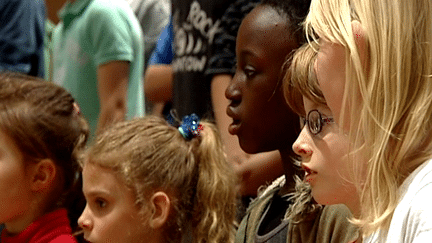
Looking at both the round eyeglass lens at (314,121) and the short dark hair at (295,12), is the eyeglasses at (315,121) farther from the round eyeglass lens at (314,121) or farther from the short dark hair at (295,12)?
the short dark hair at (295,12)

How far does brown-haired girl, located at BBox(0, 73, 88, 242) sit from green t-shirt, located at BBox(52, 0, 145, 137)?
74 cm

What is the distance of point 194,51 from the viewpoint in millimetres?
2668

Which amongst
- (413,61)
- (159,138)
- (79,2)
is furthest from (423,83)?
(79,2)

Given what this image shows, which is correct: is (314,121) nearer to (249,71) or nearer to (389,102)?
(389,102)

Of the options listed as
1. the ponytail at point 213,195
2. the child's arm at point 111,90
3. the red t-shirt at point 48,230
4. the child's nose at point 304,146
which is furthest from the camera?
the child's arm at point 111,90

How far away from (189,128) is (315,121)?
0.71 metres

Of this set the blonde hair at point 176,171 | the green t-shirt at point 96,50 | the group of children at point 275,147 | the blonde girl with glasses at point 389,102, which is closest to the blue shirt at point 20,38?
the green t-shirt at point 96,50

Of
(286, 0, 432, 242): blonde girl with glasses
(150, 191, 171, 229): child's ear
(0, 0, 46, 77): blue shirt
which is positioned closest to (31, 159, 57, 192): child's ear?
(150, 191, 171, 229): child's ear

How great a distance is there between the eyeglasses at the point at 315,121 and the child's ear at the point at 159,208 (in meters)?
0.63

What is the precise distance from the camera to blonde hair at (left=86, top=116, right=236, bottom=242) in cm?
205

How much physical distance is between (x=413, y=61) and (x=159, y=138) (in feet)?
3.22

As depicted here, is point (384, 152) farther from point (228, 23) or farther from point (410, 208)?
point (228, 23)

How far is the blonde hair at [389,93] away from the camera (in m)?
1.23

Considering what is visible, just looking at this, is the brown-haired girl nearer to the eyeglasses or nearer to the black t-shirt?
the black t-shirt
